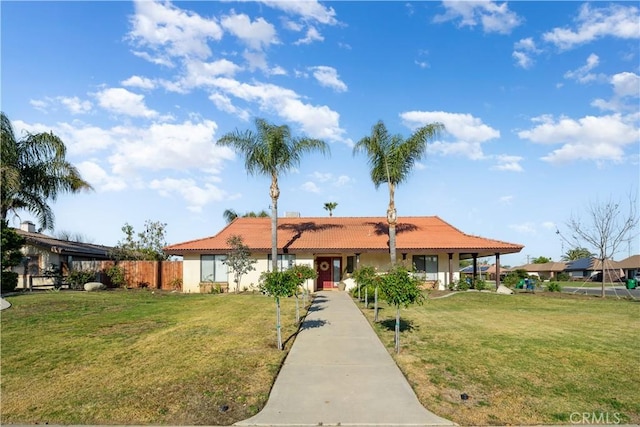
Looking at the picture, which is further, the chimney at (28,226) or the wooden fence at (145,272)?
the chimney at (28,226)

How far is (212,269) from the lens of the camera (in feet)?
83.8

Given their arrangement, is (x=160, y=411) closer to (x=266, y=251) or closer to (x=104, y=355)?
(x=104, y=355)

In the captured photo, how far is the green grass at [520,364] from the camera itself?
6.33m

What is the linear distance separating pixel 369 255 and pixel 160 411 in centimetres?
2121

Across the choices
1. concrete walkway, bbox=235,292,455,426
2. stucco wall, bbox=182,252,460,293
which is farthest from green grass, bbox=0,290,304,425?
stucco wall, bbox=182,252,460,293

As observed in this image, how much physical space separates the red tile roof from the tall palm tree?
3990 millimetres

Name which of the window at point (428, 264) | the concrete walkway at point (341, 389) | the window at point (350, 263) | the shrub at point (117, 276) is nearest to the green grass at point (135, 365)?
the concrete walkway at point (341, 389)

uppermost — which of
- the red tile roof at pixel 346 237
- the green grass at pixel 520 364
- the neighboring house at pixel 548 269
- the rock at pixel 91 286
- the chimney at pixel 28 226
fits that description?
the chimney at pixel 28 226

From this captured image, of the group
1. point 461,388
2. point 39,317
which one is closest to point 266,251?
point 39,317

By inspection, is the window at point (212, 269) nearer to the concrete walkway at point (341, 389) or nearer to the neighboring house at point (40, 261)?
the neighboring house at point (40, 261)

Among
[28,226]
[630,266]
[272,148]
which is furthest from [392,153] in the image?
[630,266]

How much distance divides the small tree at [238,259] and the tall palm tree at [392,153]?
795cm

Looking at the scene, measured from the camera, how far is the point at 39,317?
42.6 ft

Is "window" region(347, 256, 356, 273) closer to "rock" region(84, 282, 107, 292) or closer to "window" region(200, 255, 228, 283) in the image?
"window" region(200, 255, 228, 283)
